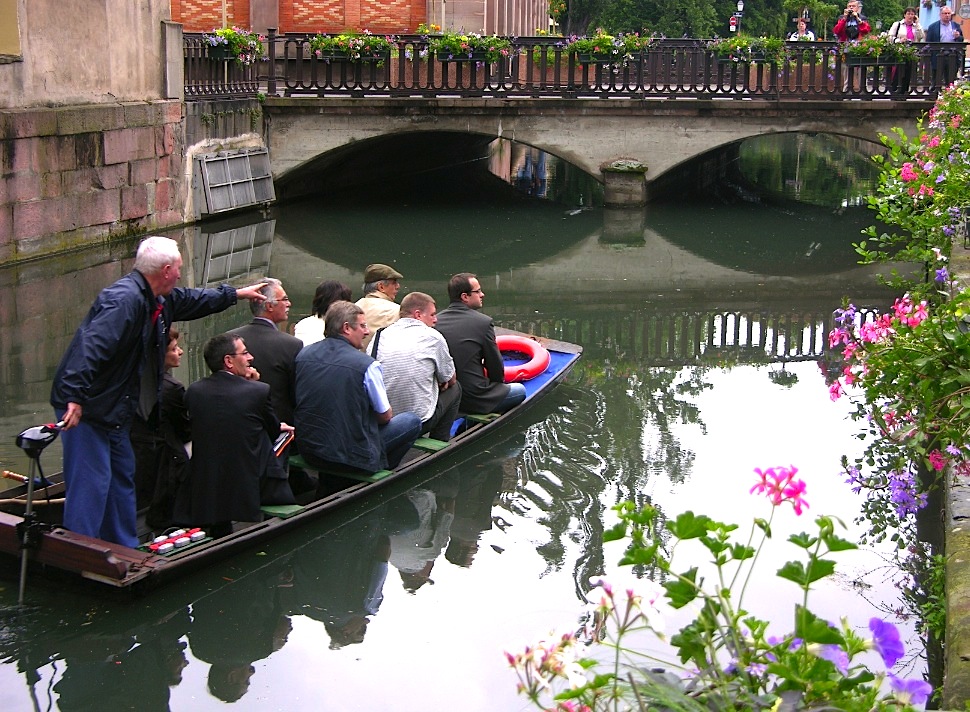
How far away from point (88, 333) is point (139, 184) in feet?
37.5

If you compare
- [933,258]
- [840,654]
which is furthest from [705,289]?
[840,654]

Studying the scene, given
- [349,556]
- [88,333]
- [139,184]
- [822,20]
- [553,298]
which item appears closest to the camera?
[88,333]

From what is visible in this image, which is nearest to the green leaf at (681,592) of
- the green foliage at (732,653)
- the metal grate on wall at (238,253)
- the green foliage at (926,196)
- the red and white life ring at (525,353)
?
the green foliage at (732,653)

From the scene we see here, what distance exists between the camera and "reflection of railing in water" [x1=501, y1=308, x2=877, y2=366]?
11336 mm

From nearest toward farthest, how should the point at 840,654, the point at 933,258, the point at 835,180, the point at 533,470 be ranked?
the point at 840,654, the point at 533,470, the point at 933,258, the point at 835,180

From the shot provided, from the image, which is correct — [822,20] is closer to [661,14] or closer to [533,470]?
[661,14]

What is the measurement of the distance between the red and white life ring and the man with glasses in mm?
2388

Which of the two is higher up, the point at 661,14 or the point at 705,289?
the point at 661,14

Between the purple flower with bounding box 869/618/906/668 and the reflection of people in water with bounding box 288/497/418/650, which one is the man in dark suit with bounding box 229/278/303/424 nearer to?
the reflection of people in water with bounding box 288/497/418/650

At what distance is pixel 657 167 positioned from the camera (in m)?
20.4

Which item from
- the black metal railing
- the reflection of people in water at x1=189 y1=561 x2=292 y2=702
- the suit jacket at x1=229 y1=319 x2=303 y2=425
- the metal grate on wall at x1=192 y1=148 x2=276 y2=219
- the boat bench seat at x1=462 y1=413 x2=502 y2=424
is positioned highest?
the black metal railing

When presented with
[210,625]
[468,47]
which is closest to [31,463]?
[210,625]

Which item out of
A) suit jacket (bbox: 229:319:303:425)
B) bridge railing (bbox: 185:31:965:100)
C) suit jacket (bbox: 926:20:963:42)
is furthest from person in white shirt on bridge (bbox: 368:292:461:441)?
suit jacket (bbox: 926:20:963:42)

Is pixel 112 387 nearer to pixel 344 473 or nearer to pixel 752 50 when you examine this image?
pixel 344 473
